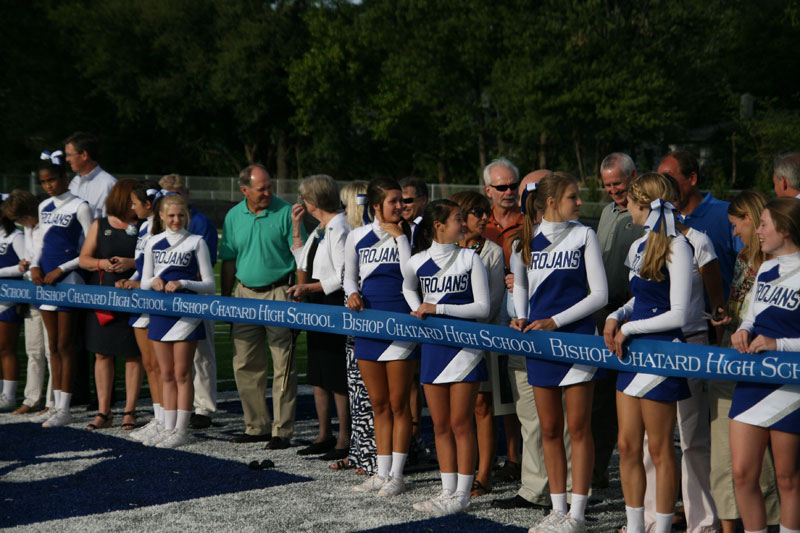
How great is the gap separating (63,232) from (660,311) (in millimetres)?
5636

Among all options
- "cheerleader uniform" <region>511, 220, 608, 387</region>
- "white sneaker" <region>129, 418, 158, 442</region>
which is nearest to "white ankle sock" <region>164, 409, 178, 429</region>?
"white sneaker" <region>129, 418, 158, 442</region>

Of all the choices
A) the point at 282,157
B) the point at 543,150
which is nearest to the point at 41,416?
the point at 543,150

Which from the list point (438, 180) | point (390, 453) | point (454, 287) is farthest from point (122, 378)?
point (438, 180)

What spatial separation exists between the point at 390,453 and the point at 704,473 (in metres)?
2.08

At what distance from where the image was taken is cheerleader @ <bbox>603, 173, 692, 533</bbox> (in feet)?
16.2

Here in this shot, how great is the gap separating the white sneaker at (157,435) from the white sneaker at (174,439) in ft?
0.06

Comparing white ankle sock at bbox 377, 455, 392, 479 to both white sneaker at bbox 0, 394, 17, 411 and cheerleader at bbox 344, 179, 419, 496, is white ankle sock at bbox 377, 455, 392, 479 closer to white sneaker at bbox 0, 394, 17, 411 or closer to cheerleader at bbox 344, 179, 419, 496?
cheerleader at bbox 344, 179, 419, 496

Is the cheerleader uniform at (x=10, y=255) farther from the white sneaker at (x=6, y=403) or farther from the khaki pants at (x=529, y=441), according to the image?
the khaki pants at (x=529, y=441)

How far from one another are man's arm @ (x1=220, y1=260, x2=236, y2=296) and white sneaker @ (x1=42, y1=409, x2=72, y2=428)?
5.71ft

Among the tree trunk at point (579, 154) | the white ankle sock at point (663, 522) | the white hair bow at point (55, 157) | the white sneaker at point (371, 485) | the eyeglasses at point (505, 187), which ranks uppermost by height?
the tree trunk at point (579, 154)

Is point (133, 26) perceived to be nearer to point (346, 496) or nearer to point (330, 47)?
point (330, 47)

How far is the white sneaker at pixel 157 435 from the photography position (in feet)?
25.6

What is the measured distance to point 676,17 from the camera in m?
42.7

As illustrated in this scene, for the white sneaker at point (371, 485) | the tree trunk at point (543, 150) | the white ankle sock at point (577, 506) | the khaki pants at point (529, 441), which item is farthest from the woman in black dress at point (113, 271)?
the tree trunk at point (543, 150)
